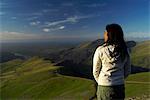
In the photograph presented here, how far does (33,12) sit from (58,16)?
77.4 ft

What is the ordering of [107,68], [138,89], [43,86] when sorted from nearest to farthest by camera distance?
1. [107,68]
2. [138,89]
3. [43,86]

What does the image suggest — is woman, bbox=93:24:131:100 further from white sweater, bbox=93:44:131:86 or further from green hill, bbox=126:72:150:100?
green hill, bbox=126:72:150:100

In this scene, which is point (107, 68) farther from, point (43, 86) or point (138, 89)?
point (43, 86)

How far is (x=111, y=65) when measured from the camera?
7023 mm

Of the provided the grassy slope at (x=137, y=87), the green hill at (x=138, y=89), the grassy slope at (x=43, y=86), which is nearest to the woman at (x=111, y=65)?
the green hill at (x=138, y=89)

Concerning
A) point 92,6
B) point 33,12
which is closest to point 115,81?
point 33,12

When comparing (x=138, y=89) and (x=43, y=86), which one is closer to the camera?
(x=138, y=89)

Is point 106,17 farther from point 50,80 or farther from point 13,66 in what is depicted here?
point 50,80

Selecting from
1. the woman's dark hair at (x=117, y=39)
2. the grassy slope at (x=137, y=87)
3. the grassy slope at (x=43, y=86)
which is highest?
the woman's dark hair at (x=117, y=39)

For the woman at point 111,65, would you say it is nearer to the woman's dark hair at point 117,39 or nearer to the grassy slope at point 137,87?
the woman's dark hair at point 117,39

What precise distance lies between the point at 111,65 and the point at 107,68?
88mm

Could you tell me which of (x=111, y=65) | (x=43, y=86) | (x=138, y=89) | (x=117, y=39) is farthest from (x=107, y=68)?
Result: (x=43, y=86)

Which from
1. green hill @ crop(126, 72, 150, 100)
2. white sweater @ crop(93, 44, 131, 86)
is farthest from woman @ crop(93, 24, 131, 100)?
green hill @ crop(126, 72, 150, 100)

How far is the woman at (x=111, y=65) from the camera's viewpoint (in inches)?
274
